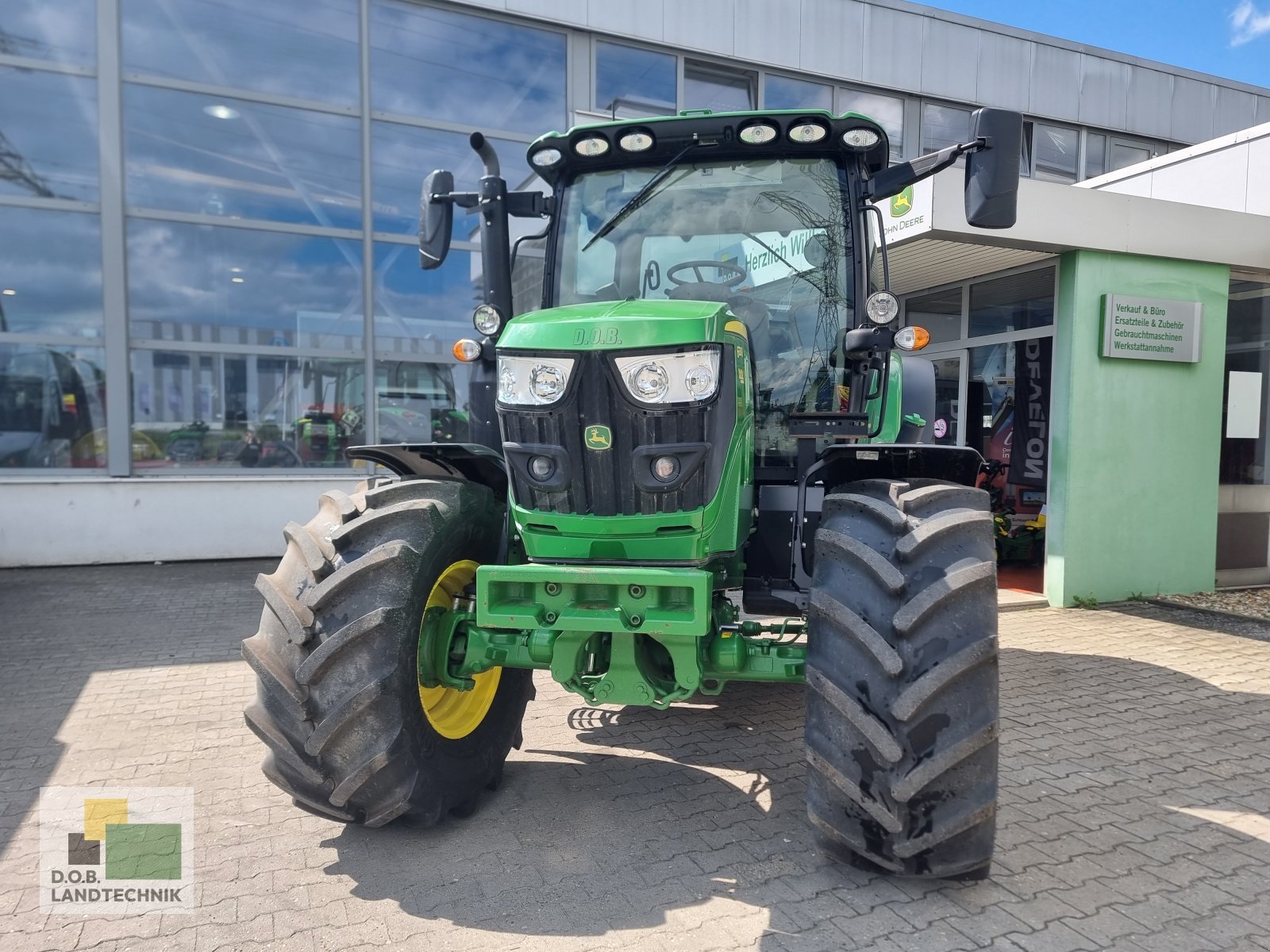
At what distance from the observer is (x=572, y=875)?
9.38 feet

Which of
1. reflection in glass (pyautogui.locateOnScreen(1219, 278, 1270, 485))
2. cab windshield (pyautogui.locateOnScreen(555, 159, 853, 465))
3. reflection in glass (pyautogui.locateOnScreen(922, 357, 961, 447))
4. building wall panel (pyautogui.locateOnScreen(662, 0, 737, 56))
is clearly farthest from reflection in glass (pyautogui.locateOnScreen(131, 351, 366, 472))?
reflection in glass (pyautogui.locateOnScreen(1219, 278, 1270, 485))

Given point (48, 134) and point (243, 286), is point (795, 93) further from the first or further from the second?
point (48, 134)

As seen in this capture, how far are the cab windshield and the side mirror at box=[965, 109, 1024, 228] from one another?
54cm

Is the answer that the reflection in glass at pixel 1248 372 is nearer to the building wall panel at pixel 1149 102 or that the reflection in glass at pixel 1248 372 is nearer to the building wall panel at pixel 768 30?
the building wall panel at pixel 768 30

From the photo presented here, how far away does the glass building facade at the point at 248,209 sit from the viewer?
28.5ft

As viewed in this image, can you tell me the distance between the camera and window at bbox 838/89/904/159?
466 inches

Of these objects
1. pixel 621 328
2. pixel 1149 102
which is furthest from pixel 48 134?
pixel 1149 102

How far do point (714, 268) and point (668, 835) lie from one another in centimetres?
226

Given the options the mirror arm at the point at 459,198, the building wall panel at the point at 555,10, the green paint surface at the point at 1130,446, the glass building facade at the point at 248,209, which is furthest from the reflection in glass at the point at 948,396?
the mirror arm at the point at 459,198

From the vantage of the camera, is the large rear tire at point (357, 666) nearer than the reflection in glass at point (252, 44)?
Yes

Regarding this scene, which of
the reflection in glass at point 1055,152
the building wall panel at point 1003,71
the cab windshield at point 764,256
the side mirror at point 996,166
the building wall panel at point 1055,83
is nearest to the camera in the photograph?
the side mirror at point 996,166

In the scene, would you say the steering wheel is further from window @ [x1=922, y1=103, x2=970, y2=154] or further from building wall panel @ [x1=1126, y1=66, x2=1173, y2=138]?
building wall panel @ [x1=1126, y1=66, x2=1173, y2=138]

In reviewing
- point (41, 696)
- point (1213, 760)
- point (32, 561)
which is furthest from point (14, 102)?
point (1213, 760)

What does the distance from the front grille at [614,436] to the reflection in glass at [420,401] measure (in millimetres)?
7259
